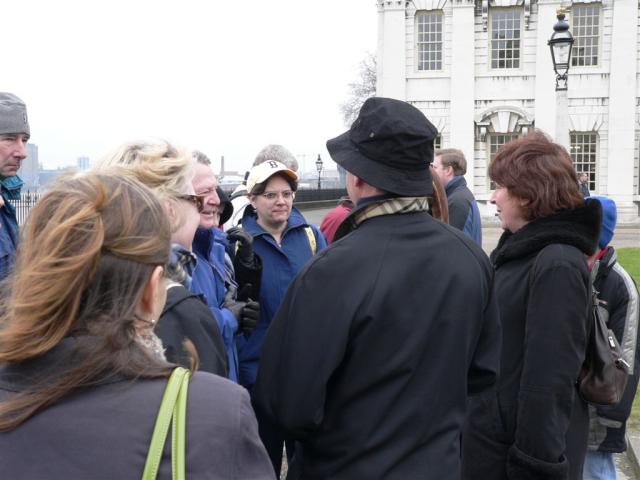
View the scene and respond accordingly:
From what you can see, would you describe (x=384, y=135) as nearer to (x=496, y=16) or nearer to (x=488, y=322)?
(x=488, y=322)

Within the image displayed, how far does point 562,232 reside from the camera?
3410 millimetres

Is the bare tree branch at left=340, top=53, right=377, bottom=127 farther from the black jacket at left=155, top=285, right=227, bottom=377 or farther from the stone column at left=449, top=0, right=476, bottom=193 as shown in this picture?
the black jacket at left=155, top=285, right=227, bottom=377

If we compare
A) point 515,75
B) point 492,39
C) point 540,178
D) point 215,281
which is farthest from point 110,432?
point 492,39

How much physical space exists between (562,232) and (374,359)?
50.1 inches

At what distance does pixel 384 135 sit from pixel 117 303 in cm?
145

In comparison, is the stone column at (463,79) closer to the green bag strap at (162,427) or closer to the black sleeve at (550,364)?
the black sleeve at (550,364)

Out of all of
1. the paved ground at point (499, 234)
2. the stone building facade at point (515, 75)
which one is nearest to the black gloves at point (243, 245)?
the paved ground at point (499, 234)

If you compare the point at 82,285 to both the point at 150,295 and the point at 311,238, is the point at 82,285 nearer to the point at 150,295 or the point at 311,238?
the point at 150,295

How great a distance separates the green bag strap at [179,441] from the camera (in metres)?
1.48

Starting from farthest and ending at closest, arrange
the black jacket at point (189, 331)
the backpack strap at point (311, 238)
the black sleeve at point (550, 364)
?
the backpack strap at point (311, 238) < the black sleeve at point (550, 364) < the black jacket at point (189, 331)

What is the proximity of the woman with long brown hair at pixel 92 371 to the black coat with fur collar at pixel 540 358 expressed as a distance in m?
1.90

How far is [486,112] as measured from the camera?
3197cm

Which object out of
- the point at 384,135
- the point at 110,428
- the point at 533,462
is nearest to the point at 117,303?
the point at 110,428

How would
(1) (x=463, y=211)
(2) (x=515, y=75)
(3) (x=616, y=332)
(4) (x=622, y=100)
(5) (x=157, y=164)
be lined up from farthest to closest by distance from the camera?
1. (2) (x=515, y=75)
2. (4) (x=622, y=100)
3. (1) (x=463, y=211)
4. (3) (x=616, y=332)
5. (5) (x=157, y=164)
